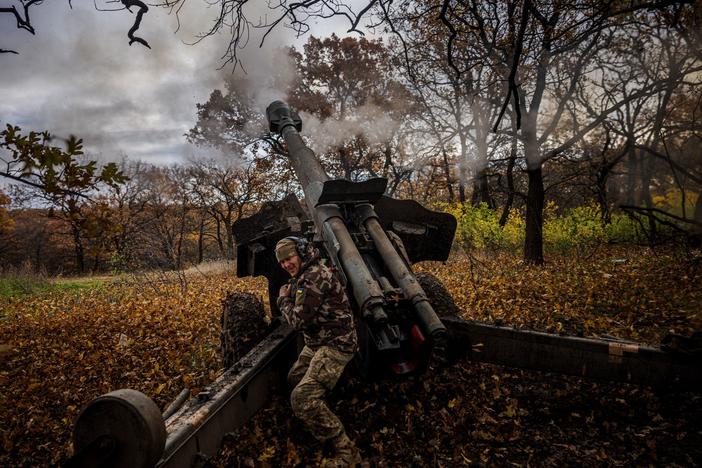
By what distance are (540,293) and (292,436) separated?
5166 mm

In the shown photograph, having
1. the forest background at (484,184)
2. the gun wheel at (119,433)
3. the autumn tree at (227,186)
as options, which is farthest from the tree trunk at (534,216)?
the autumn tree at (227,186)

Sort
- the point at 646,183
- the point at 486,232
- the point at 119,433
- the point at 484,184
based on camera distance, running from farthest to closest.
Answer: the point at 484,184 → the point at 486,232 → the point at 646,183 → the point at 119,433

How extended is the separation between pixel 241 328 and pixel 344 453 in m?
1.77

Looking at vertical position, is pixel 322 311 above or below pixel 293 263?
below

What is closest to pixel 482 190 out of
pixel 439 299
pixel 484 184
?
pixel 484 184

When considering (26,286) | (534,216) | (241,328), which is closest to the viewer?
(241,328)

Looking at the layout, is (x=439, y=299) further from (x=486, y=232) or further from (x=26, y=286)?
(x=26, y=286)

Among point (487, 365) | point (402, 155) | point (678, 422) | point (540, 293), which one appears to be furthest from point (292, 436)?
point (402, 155)

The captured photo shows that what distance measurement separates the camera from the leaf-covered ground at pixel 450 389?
3.03 m

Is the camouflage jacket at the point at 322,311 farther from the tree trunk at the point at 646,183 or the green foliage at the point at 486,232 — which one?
the green foliage at the point at 486,232

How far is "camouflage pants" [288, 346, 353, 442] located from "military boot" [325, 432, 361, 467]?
6 cm

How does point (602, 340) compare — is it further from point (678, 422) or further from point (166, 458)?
point (166, 458)

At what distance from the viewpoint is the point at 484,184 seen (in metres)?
16.1

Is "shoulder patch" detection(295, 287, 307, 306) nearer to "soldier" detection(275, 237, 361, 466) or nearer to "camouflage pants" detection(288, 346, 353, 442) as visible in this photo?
"soldier" detection(275, 237, 361, 466)
